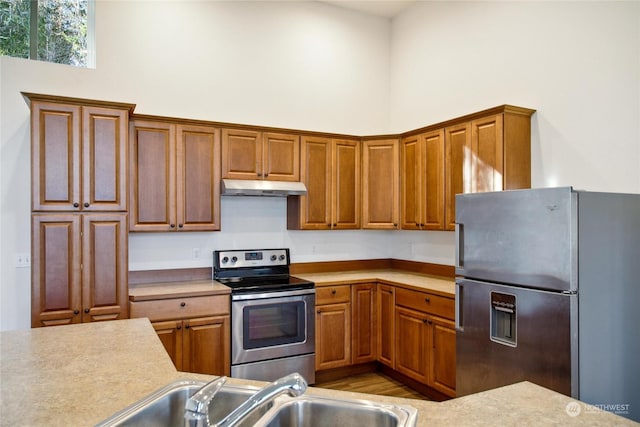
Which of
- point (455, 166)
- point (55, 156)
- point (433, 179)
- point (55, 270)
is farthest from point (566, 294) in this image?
point (55, 156)

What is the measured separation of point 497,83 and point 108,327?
11.3 ft

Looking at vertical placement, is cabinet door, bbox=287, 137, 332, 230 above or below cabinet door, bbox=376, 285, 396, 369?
above

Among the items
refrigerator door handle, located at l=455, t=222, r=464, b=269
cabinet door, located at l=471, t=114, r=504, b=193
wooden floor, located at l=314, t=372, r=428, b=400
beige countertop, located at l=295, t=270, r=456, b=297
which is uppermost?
cabinet door, located at l=471, t=114, r=504, b=193

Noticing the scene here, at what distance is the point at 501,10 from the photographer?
359 centimetres

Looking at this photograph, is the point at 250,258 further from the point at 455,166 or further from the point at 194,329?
the point at 455,166

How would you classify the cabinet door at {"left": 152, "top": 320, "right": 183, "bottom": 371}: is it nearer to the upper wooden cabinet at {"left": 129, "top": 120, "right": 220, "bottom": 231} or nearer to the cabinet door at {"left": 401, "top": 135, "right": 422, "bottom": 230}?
the upper wooden cabinet at {"left": 129, "top": 120, "right": 220, "bottom": 231}

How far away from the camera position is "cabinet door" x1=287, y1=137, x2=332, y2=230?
13.4 feet

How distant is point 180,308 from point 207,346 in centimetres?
37

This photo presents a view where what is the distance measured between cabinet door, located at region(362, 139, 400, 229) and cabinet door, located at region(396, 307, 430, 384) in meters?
0.95

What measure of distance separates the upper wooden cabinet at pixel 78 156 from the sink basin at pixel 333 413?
2459 millimetres

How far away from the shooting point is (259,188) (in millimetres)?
3711

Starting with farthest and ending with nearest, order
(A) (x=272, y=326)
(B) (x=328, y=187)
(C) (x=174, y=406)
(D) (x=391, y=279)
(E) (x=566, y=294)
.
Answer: (B) (x=328, y=187)
(D) (x=391, y=279)
(A) (x=272, y=326)
(E) (x=566, y=294)
(C) (x=174, y=406)

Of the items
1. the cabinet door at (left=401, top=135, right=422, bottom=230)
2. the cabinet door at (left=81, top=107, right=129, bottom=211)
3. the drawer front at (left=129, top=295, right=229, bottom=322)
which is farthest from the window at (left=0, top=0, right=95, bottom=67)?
the cabinet door at (left=401, top=135, right=422, bottom=230)

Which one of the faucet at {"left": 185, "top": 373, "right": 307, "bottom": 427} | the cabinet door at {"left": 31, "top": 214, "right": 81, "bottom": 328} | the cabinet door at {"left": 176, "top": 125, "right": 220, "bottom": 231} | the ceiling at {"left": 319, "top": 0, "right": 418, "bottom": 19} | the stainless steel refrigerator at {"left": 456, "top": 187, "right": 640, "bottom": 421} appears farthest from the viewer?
the ceiling at {"left": 319, "top": 0, "right": 418, "bottom": 19}
